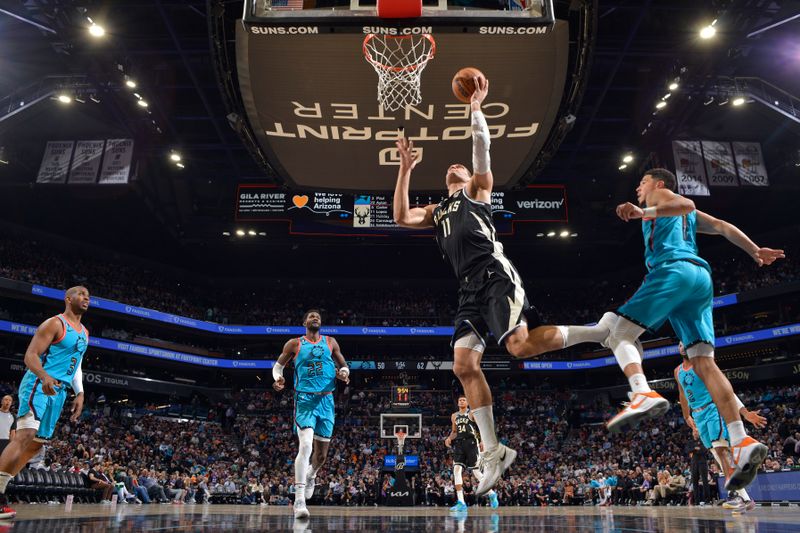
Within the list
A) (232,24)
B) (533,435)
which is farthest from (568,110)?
(533,435)

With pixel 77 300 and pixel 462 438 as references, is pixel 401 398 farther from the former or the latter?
pixel 77 300

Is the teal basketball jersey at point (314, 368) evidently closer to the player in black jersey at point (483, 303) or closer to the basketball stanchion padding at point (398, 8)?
the player in black jersey at point (483, 303)

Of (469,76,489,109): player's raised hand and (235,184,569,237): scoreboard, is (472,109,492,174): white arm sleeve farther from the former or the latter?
(235,184,569,237): scoreboard

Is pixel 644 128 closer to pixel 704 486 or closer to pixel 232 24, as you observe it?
pixel 704 486

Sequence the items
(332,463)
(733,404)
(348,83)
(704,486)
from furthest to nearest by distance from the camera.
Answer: (332,463) → (704,486) → (348,83) → (733,404)

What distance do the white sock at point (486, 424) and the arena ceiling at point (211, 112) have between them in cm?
972

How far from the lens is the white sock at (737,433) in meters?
4.23

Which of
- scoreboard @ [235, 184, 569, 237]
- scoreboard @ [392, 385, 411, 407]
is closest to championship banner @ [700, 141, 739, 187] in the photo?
scoreboard @ [235, 184, 569, 237]

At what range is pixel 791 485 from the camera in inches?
518

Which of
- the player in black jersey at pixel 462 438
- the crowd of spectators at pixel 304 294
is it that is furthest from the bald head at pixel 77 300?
the crowd of spectators at pixel 304 294

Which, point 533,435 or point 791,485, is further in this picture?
point 533,435

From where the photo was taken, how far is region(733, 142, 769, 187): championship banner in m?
21.5

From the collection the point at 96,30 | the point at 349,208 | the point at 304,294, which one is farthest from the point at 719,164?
the point at 304,294

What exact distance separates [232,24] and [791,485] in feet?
53.3
